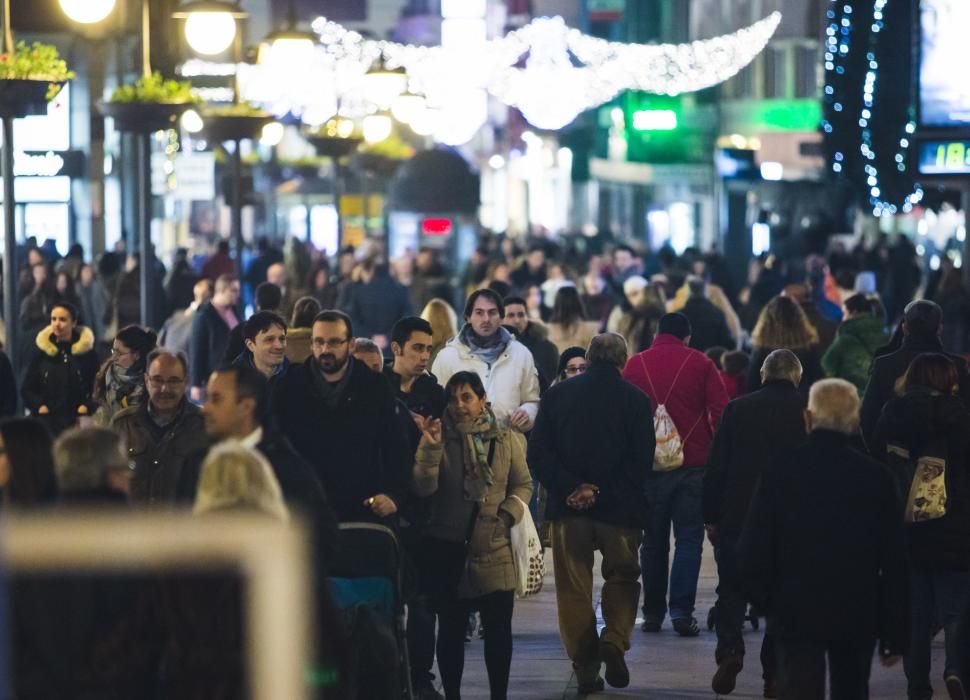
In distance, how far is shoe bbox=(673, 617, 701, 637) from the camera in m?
12.8

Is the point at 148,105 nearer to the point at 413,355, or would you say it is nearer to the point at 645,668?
the point at 413,355

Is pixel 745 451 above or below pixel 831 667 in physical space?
above

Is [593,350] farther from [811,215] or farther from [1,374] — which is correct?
[811,215]

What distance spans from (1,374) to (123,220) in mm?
29265

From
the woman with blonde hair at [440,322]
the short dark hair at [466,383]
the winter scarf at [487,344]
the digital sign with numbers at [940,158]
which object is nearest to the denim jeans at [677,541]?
the winter scarf at [487,344]

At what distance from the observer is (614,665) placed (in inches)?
441

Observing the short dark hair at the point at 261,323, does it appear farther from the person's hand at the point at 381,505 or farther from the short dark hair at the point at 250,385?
the short dark hair at the point at 250,385

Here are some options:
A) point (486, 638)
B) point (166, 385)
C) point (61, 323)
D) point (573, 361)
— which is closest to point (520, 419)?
point (573, 361)

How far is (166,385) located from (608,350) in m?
2.43

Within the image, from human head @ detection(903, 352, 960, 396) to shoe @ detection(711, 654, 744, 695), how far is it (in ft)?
4.94

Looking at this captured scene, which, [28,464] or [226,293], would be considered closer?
[28,464]

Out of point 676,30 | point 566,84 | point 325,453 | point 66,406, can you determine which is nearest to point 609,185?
point 676,30

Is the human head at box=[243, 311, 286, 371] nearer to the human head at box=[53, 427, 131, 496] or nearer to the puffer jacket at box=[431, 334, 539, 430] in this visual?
the puffer jacket at box=[431, 334, 539, 430]

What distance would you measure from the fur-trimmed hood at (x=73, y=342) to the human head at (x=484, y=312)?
3887 millimetres
